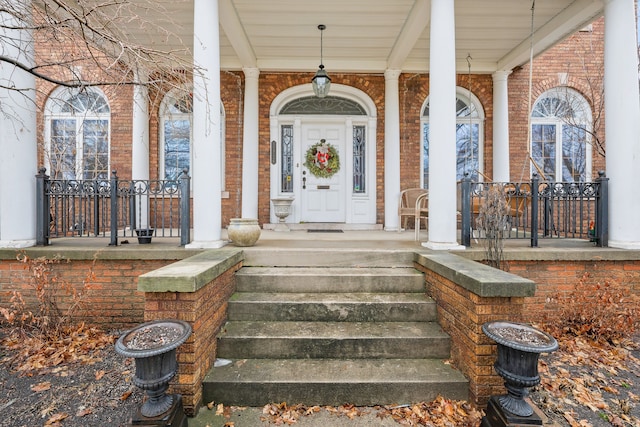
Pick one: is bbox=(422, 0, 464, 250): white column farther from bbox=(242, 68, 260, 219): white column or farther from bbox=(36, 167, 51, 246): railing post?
bbox=(36, 167, 51, 246): railing post

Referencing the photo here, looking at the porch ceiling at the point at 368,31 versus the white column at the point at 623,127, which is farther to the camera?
the porch ceiling at the point at 368,31

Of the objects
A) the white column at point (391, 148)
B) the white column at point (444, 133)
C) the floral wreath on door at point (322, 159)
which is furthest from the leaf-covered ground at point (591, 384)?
the floral wreath on door at point (322, 159)

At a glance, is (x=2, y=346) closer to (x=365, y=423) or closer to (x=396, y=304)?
(x=365, y=423)

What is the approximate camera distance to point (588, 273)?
4.08 metres

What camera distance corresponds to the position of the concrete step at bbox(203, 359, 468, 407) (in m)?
2.52

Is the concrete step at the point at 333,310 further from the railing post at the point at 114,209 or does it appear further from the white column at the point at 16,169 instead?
the white column at the point at 16,169

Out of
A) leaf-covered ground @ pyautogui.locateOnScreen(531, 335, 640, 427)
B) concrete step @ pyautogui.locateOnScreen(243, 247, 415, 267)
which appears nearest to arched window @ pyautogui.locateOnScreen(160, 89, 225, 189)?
concrete step @ pyautogui.locateOnScreen(243, 247, 415, 267)

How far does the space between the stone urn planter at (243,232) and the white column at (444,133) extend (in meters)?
2.18

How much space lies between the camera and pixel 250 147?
270 inches

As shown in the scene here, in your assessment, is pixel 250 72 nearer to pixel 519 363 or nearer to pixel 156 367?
pixel 156 367

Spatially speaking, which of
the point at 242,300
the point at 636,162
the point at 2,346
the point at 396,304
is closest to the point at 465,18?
the point at 636,162

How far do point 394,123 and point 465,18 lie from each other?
2125 millimetres

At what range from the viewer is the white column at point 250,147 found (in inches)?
269

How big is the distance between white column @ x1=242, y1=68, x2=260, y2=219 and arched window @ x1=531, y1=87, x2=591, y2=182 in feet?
20.0
